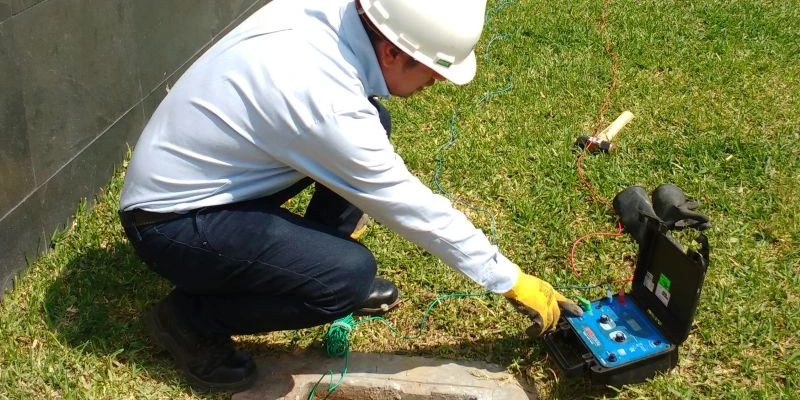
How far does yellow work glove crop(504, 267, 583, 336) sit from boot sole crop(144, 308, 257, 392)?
0.93m

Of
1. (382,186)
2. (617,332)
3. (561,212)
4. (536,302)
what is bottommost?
(561,212)

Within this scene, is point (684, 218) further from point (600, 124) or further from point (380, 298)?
point (600, 124)

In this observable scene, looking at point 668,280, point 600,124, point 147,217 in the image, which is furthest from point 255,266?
point 600,124

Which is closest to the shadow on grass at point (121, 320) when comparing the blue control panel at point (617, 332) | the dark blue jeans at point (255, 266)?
the blue control panel at point (617, 332)

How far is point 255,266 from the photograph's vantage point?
2420 millimetres

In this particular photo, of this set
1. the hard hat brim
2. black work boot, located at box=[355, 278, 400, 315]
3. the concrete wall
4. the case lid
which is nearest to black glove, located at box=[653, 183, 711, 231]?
the case lid

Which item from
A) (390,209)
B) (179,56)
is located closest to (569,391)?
(390,209)

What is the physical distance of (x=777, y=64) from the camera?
498 centimetres

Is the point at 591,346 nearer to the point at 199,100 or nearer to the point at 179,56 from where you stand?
the point at 199,100

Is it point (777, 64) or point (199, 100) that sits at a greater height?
point (199, 100)

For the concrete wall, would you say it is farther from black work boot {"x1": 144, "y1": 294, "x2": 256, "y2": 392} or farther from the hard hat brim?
the hard hat brim

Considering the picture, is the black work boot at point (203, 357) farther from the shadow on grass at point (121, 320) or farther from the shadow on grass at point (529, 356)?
the shadow on grass at point (529, 356)

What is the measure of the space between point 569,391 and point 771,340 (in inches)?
30.3

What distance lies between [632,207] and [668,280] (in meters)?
0.81
